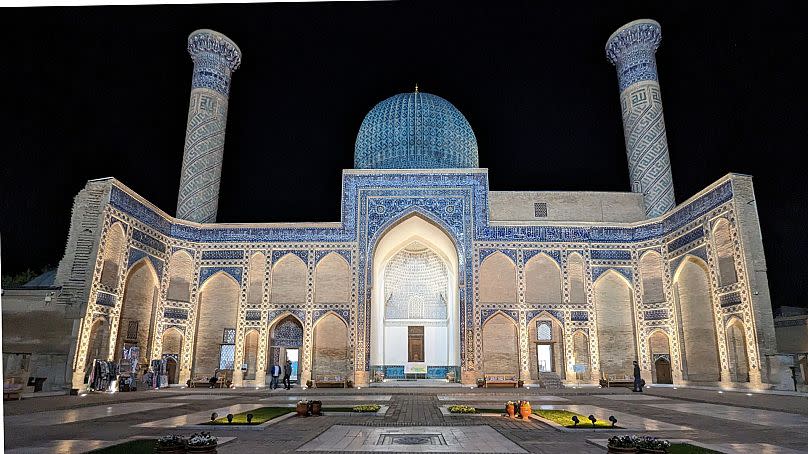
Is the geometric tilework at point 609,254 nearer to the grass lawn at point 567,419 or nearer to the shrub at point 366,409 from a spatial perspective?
the grass lawn at point 567,419

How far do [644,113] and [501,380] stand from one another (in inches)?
405

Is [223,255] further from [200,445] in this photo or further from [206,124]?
[200,445]

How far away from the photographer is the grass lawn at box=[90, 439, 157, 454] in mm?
4648

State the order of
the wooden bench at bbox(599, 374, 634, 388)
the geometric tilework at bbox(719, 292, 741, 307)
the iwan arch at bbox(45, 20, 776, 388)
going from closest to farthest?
1. the geometric tilework at bbox(719, 292, 741, 307)
2. the iwan arch at bbox(45, 20, 776, 388)
3. the wooden bench at bbox(599, 374, 634, 388)

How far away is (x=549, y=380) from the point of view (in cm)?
1697

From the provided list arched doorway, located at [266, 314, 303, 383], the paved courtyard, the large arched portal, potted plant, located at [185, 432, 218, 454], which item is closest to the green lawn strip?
the paved courtyard

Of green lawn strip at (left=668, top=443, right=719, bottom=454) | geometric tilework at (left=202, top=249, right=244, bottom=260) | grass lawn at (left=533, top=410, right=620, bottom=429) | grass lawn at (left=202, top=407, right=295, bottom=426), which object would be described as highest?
geometric tilework at (left=202, top=249, right=244, bottom=260)

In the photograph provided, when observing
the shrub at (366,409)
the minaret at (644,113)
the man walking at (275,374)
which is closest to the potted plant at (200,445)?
the shrub at (366,409)

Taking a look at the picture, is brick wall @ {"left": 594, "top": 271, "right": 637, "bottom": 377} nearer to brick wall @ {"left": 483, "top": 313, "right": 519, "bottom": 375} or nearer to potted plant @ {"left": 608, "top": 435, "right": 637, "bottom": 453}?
brick wall @ {"left": 483, "top": 313, "right": 519, "bottom": 375}

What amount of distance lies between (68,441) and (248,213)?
61.4 ft

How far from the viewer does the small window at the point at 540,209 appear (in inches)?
762

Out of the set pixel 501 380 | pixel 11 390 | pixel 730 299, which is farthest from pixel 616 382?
pixel 11 390

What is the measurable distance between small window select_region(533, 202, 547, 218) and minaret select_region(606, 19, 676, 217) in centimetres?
326

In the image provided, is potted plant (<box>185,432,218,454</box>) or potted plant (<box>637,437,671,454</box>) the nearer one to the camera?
potted plant (<box>637,437,671,454</box>)
